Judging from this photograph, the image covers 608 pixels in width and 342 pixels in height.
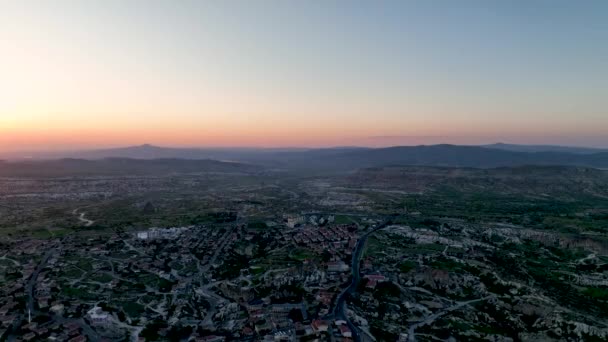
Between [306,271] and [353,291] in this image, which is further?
[306,271]

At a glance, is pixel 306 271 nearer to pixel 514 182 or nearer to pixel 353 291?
pixel 353 291

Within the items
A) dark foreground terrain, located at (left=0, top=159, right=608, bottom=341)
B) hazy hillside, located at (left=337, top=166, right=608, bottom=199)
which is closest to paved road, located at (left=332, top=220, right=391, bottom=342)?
dark foreground terrain, located at (left=0, top=159, right=608, bottom=341)

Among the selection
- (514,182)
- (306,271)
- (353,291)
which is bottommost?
(353,291)

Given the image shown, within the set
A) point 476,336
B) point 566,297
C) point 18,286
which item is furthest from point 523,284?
point 18,286

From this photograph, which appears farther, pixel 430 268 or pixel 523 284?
pixel 430 268

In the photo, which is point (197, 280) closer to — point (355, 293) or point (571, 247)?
point (355, 293)

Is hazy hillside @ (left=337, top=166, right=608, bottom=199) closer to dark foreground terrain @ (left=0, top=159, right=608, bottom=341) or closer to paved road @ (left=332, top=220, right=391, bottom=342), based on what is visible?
dark foreground terrain @ (left=0, top=159, right=608, bottom=341)

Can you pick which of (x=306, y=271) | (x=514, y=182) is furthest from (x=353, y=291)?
(x=514, y=182)

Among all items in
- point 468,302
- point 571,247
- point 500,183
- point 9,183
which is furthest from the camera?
point 9,183

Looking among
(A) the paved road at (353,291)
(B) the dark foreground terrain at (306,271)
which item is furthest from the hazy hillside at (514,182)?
(A) the paved road at (353,291)
